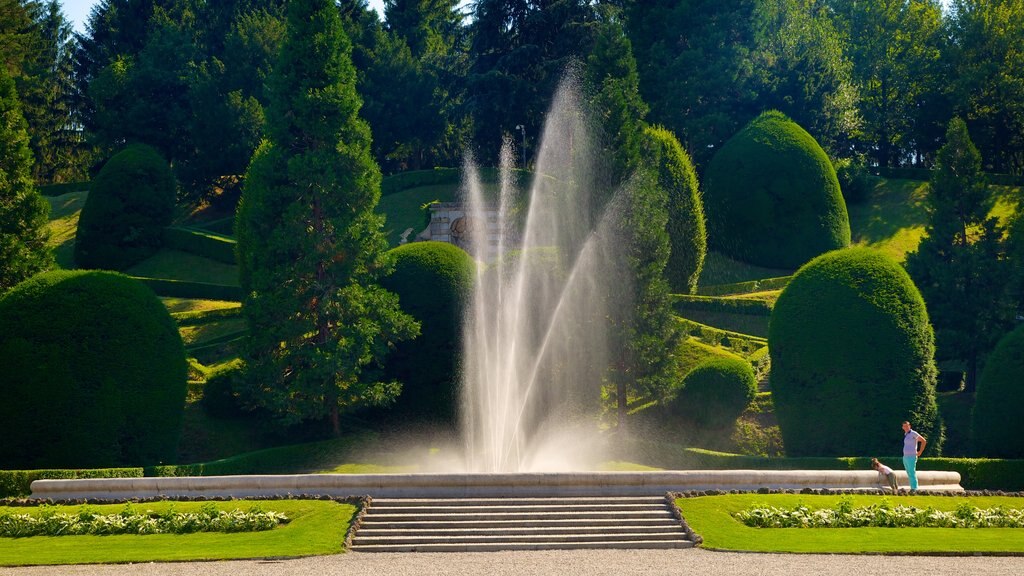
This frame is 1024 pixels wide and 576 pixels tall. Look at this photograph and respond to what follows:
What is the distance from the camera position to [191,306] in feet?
171

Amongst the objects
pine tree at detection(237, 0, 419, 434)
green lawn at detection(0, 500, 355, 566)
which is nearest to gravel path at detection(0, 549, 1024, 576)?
green lawn at detection(0, 500, 355, 566)

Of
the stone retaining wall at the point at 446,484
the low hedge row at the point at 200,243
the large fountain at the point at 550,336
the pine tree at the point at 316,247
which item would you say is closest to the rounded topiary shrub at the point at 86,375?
the pine tree at the point at 316,247

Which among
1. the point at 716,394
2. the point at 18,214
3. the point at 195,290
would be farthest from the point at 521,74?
the point at 716,394

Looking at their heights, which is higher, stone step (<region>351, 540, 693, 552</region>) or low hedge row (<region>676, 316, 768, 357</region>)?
low hedge row (<region>676, 316, 768, 357</region>)

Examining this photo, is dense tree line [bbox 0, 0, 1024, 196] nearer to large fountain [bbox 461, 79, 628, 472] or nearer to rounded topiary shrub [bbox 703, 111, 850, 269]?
rounded topiary shrub [bbox 703, 111, 850, 269]

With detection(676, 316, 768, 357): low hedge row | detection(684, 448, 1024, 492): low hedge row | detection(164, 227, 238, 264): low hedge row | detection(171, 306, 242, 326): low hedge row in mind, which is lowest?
detection(684, 448, 1024, 492): low hedge row

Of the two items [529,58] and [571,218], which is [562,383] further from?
[529,58]

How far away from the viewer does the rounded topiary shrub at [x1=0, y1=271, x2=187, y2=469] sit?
29953 mm

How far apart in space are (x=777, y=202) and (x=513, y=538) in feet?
118

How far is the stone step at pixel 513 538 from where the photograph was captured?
22703mm

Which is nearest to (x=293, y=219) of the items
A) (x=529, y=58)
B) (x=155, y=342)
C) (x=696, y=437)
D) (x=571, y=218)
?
(x=155, y=342)

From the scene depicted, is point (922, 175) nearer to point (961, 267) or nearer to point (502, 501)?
point (961, 267)

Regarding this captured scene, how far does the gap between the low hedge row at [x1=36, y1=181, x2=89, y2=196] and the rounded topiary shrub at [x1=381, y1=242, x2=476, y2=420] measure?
4938 centimetres

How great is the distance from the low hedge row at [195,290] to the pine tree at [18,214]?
38.4 ft
